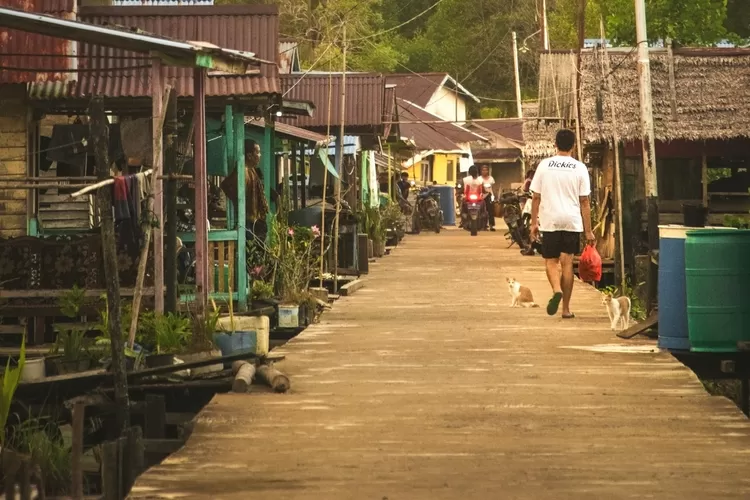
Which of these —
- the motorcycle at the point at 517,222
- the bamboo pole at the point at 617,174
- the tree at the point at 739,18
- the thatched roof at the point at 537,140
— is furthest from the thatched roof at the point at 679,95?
the tree at the point at 739,18

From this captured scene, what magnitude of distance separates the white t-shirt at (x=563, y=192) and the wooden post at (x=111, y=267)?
19.5 feet

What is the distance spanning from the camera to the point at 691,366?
11.7 metres

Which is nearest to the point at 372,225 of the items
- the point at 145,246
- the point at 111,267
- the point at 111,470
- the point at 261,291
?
the point at 261,291

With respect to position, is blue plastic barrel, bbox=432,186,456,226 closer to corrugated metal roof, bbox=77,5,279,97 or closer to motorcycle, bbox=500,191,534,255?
motorcycle, bbox=500,191,534,255

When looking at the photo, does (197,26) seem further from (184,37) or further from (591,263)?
(591,263)

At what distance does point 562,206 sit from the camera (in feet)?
46.8

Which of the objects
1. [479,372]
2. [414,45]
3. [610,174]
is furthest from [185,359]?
[414,45]

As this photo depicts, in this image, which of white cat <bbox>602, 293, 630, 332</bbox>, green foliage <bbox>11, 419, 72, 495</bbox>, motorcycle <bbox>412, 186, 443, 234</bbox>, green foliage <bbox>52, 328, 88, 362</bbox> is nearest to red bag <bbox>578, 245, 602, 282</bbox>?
white cat <bbox>602, 293, 630, 332</bbox>

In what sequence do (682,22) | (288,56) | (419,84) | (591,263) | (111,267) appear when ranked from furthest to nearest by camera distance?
(419,84) < (682,22) < (288,56) < (591,263) < (111,267)

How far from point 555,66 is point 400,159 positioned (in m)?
22.0

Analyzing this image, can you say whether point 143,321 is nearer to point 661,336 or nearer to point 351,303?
point 661,336

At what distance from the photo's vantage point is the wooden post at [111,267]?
9.12m

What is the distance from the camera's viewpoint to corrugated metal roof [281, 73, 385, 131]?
2822 centimetres

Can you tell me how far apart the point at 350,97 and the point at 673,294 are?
60.7 feet
